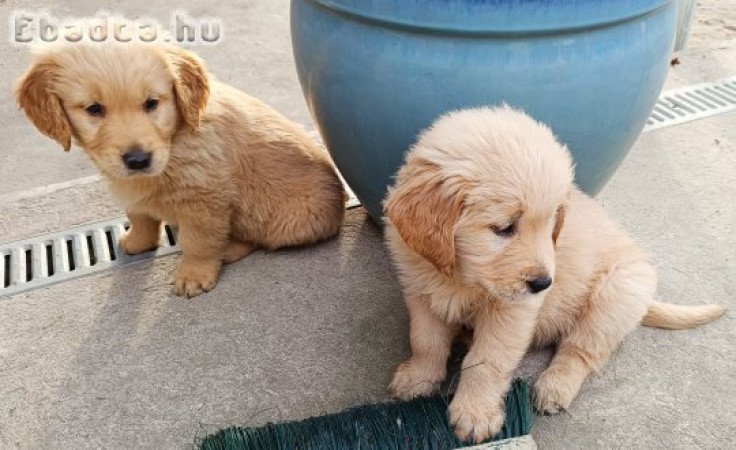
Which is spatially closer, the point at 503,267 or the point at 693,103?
the point at 503,267

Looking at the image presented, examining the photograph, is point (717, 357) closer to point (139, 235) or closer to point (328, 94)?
point (328, 94)

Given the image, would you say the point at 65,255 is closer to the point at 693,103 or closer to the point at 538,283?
the point at 538,283

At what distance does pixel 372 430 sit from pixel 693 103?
349cm

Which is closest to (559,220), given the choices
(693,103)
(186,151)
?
(186,151)

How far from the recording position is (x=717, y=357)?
2393mm

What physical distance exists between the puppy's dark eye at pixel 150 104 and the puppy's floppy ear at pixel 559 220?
154cm

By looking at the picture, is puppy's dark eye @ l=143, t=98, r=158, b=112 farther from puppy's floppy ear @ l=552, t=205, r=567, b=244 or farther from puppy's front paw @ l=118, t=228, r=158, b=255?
puppy's floppy ear @ l=552, t=205, r=567, b=244

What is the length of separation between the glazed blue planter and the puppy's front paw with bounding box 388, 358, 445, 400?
0.81 meters

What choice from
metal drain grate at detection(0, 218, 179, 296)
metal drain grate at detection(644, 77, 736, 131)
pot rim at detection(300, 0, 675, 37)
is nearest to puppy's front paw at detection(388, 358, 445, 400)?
pot rim at detection(300, 0, 675, 37)

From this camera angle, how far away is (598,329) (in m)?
2.22

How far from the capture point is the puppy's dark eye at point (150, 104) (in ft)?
7.84

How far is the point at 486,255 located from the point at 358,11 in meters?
1.03

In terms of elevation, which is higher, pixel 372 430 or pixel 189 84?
pixel 189 84

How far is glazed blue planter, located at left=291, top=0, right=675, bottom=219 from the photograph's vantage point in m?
2.13
